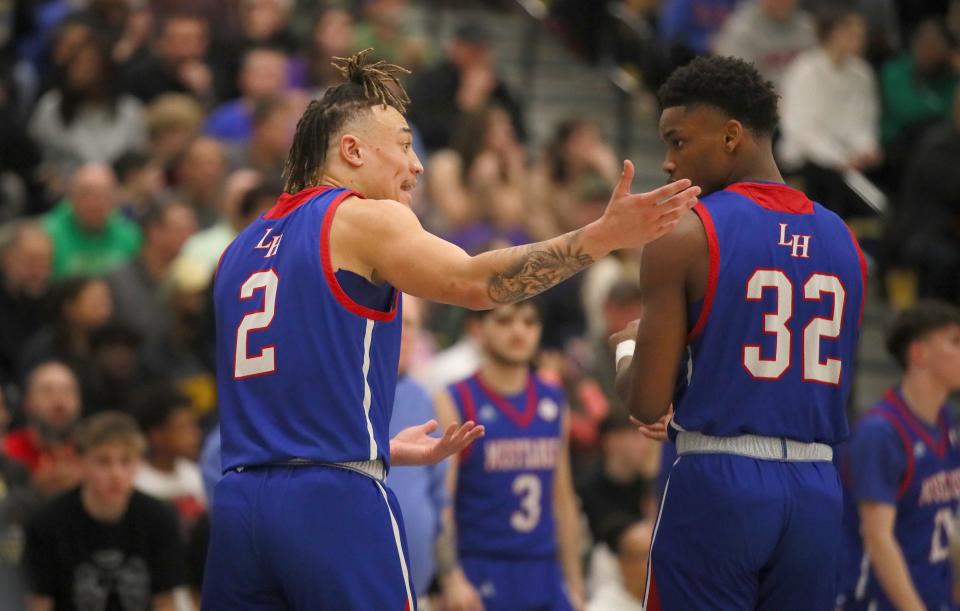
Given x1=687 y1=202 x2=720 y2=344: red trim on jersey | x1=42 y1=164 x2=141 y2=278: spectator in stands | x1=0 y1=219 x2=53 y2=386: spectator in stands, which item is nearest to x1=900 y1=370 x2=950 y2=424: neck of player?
x1=687 y1=202 x2=720 y2=344: red trim on jersey

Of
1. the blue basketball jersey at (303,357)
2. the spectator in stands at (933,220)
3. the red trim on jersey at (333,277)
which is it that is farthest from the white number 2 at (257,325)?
the spectator in stands at (933,220)

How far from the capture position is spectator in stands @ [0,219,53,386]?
404 inches

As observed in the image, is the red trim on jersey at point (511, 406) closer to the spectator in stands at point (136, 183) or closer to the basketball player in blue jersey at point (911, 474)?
the basketball player in blue jersey at point (911, 474)

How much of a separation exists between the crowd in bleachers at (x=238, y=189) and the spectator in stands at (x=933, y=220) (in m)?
0.02

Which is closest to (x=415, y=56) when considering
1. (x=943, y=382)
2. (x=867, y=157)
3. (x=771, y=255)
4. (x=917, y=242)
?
(x=867, y=157)

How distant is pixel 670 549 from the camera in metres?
5.03

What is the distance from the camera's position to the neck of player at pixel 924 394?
6.92m

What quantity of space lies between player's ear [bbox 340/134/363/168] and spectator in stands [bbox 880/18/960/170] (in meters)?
8.22

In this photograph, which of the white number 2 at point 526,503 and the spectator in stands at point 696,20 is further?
the spectator in stands at point 696,20

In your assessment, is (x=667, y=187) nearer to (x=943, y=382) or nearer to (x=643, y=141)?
(x=943, y=382)

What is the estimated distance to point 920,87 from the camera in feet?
41.1

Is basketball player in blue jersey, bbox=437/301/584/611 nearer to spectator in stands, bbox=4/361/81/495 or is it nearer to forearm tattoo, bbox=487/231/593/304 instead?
spectator in stands, bbox=4/361/81/495

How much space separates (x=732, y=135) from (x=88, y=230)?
22.6 feet

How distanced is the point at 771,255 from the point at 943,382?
2.33m
